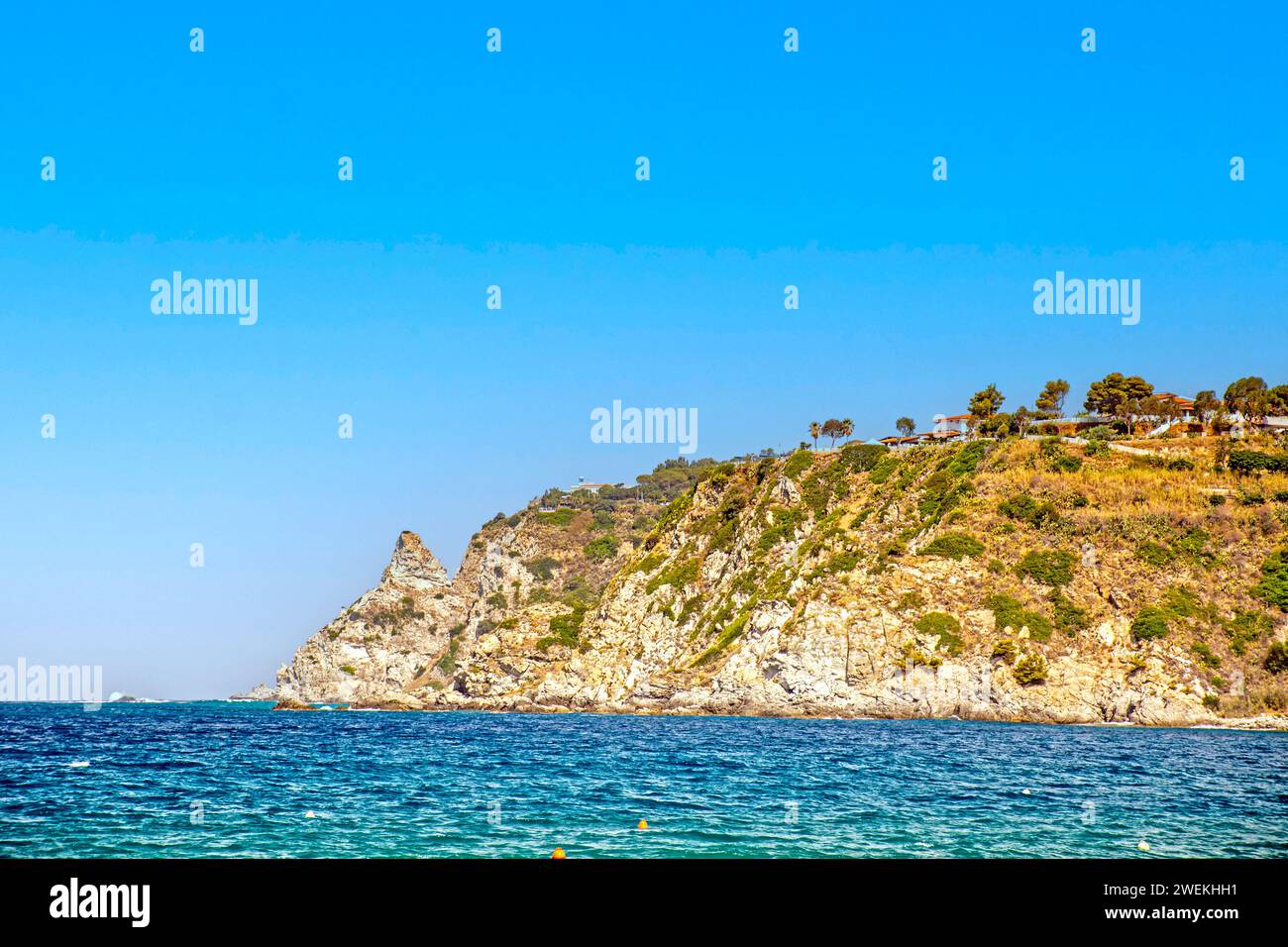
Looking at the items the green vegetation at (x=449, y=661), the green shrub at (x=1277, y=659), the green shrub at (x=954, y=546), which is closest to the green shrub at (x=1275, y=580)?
the green shrub at (x=1277, y=659)

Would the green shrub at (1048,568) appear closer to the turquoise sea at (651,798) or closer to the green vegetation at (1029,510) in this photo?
the green vegetation at (1029,510)

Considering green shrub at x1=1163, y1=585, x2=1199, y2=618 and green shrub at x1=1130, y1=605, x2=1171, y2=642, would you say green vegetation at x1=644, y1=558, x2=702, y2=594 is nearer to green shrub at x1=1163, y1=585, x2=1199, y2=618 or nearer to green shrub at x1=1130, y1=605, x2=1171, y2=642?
green shrub at x1=1130, y1=605, x2=1171, y2=642

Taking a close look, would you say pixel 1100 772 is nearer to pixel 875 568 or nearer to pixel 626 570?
pixel 875 568

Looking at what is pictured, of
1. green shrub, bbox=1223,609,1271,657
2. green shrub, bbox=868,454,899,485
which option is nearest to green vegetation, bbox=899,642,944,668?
green shrub, bbox=1223,609,1271,657

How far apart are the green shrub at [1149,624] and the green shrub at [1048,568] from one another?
807 centimetres

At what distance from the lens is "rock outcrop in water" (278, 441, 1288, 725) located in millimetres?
94000

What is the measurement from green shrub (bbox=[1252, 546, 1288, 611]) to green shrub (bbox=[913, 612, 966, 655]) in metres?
25.4

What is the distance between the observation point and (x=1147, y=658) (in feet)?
304

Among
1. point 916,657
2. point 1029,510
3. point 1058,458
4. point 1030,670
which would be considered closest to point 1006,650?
point 1030,670

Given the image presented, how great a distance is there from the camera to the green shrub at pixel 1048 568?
10281 centimetres

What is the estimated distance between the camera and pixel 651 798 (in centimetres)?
3662

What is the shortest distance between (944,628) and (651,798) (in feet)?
232
